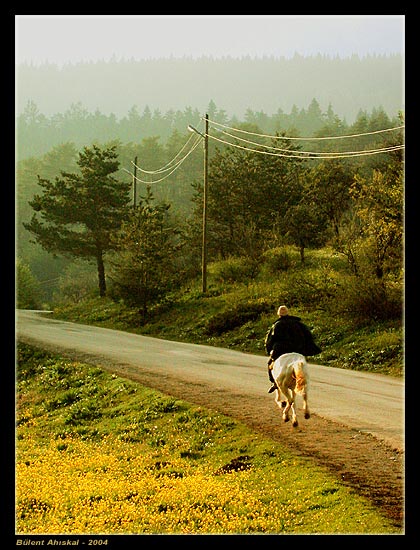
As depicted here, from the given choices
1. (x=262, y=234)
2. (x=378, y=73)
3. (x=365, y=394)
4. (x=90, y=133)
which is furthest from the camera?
(x=90, y=133)

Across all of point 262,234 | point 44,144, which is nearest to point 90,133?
point 44,144

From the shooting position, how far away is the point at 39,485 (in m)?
9.75

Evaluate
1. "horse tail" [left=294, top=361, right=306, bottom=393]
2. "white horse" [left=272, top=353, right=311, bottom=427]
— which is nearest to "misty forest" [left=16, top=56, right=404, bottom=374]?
"white horse" [left=272, top=353, right=311, bottom=427]

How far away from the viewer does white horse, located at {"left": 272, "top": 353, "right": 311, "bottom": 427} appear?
782 centimetres

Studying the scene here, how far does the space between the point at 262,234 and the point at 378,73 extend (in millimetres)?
17540

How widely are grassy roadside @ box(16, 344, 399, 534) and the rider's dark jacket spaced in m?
2.05

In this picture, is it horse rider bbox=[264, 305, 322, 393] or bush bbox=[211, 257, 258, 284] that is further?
bush bbox=[211, 257, 258, 284]

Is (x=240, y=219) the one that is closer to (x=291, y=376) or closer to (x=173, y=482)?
(x=173, y=482)

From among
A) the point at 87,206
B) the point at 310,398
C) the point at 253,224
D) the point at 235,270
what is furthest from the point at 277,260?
the point at 87,206

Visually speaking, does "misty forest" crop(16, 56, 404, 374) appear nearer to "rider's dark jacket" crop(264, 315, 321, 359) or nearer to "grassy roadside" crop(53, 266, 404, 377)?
"grassy roadside" crop(53, 266, 404, 377)

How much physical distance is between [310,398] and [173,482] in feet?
17.9
